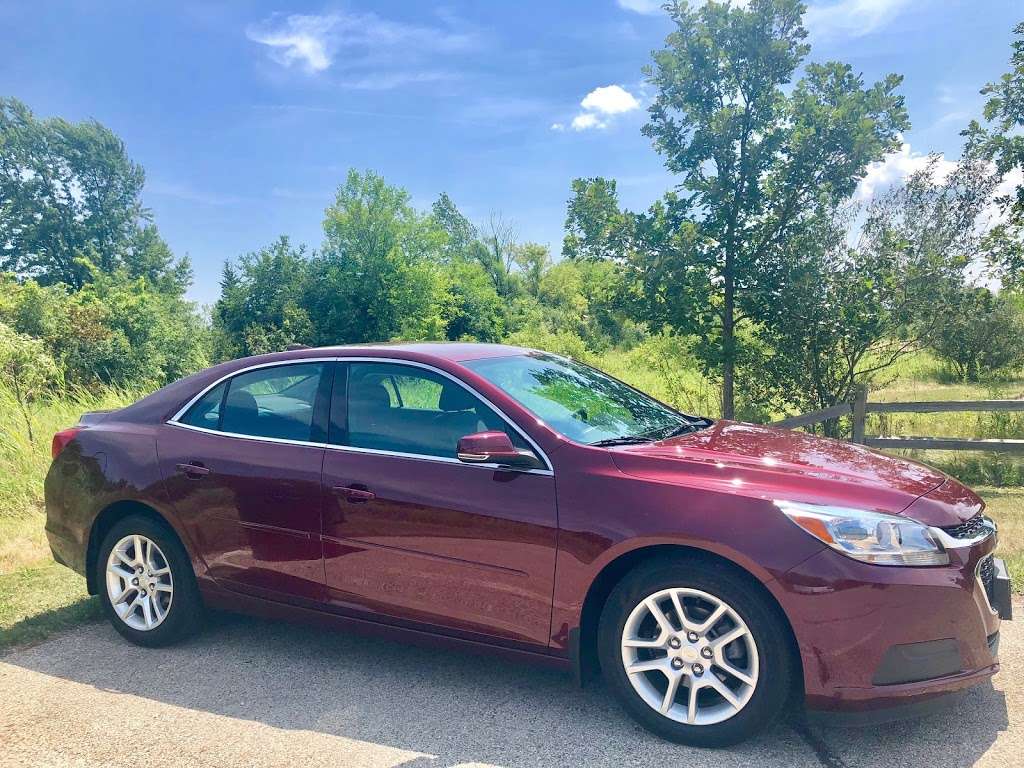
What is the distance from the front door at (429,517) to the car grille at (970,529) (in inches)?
62.1

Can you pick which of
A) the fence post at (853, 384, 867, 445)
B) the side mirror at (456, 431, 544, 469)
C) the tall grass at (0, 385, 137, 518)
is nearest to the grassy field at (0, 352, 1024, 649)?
the tall grass at (0, 385, 137, 518)

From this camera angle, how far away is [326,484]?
379cm

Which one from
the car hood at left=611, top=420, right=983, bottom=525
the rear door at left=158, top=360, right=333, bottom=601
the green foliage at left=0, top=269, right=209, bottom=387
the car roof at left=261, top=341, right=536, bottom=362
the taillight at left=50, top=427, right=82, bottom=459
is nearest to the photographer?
the car hood at left=611, top=420, right=983, bottom=525

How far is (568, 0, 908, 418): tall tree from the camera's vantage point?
31.9 feet

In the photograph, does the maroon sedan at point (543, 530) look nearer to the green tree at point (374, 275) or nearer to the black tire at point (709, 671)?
the black tire at point (709, 671)

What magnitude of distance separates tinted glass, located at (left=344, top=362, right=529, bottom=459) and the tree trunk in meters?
7.21

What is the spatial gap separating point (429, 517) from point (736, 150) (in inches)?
326

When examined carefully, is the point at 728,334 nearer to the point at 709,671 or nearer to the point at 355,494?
the point at 355,494

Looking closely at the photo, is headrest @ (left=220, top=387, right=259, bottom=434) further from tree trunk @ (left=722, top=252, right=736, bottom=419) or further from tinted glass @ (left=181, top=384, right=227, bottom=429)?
tree trunk @ (left=722, top=252, right=736, bottom=419)

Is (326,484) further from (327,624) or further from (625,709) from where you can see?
(625,709)

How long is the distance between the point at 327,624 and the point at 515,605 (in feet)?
3.73

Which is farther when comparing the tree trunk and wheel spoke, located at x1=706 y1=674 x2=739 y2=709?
the tree trunk

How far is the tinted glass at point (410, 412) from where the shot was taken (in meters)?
3.65

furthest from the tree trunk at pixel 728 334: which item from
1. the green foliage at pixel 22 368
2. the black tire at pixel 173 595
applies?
the green foliage at pixel 22 368
